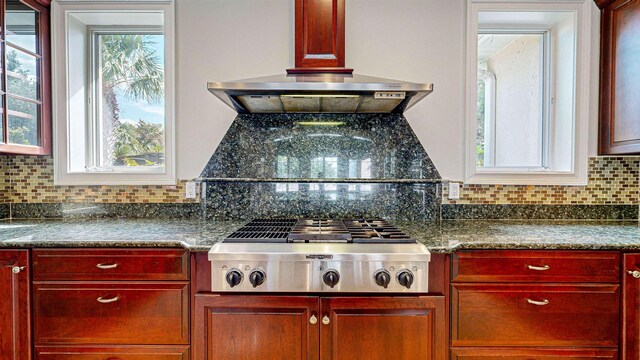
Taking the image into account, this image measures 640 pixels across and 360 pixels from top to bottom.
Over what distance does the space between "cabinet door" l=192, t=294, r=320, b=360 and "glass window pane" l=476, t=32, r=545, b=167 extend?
1.60 metres

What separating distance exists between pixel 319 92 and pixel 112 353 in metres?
1.47

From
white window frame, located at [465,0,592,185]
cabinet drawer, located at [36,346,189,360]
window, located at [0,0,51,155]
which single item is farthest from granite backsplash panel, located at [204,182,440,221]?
window, located at [0,0,51,155]

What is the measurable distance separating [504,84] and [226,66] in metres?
1.84

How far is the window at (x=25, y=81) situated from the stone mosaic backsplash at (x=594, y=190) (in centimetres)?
241

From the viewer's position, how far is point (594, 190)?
2131mm

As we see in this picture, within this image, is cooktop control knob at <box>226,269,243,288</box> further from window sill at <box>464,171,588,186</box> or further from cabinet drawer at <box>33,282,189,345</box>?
window sill at <box>464,171,588,186</box>

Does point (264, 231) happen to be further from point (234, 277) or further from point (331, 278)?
point (331, 278)

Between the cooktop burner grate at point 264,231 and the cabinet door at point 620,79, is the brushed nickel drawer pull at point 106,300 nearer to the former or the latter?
the cooktop burner grate at point 264,231

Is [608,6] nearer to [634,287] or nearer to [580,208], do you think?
[580,208]

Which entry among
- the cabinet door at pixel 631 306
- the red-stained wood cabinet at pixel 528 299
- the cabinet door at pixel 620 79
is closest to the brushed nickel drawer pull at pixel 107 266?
the red-stained wood cabinet at pixel 528 299

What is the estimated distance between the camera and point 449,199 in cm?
214

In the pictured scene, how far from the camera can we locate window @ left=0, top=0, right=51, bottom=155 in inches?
69.7

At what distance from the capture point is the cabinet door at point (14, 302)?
1463 millimetres

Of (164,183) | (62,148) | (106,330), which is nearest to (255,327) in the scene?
(106,330)
